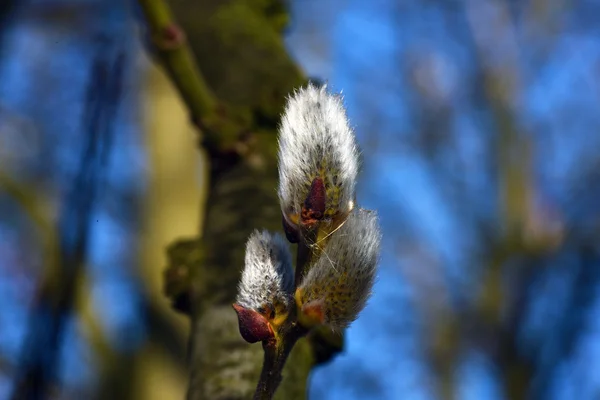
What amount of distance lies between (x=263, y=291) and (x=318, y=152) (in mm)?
96

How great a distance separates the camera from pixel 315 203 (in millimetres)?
488

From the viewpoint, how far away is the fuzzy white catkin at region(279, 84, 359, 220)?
49 centimetres

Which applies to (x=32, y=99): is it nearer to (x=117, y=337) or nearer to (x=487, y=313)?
(x=117, y=337)

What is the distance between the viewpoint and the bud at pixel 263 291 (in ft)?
1.60

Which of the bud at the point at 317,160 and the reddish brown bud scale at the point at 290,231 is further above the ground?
the bud at the point at 317,160

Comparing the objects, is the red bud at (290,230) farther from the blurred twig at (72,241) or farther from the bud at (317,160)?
the blurred twig at (72,241)

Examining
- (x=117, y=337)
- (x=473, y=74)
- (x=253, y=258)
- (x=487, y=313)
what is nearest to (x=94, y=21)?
(x=117, y=337)

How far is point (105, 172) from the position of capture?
0.70m

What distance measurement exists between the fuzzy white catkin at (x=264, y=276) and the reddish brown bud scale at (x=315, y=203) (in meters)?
0.04

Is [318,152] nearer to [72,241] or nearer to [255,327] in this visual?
[255,327]

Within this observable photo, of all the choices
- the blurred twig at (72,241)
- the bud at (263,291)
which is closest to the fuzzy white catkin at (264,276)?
the bud at (263,291)

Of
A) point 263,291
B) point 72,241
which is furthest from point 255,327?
point 72,241

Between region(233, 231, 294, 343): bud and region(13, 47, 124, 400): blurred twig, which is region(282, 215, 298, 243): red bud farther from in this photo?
region(13, 47, 124, 400): blurred twig

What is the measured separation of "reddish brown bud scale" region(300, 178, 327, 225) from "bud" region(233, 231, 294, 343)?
0.14ft
